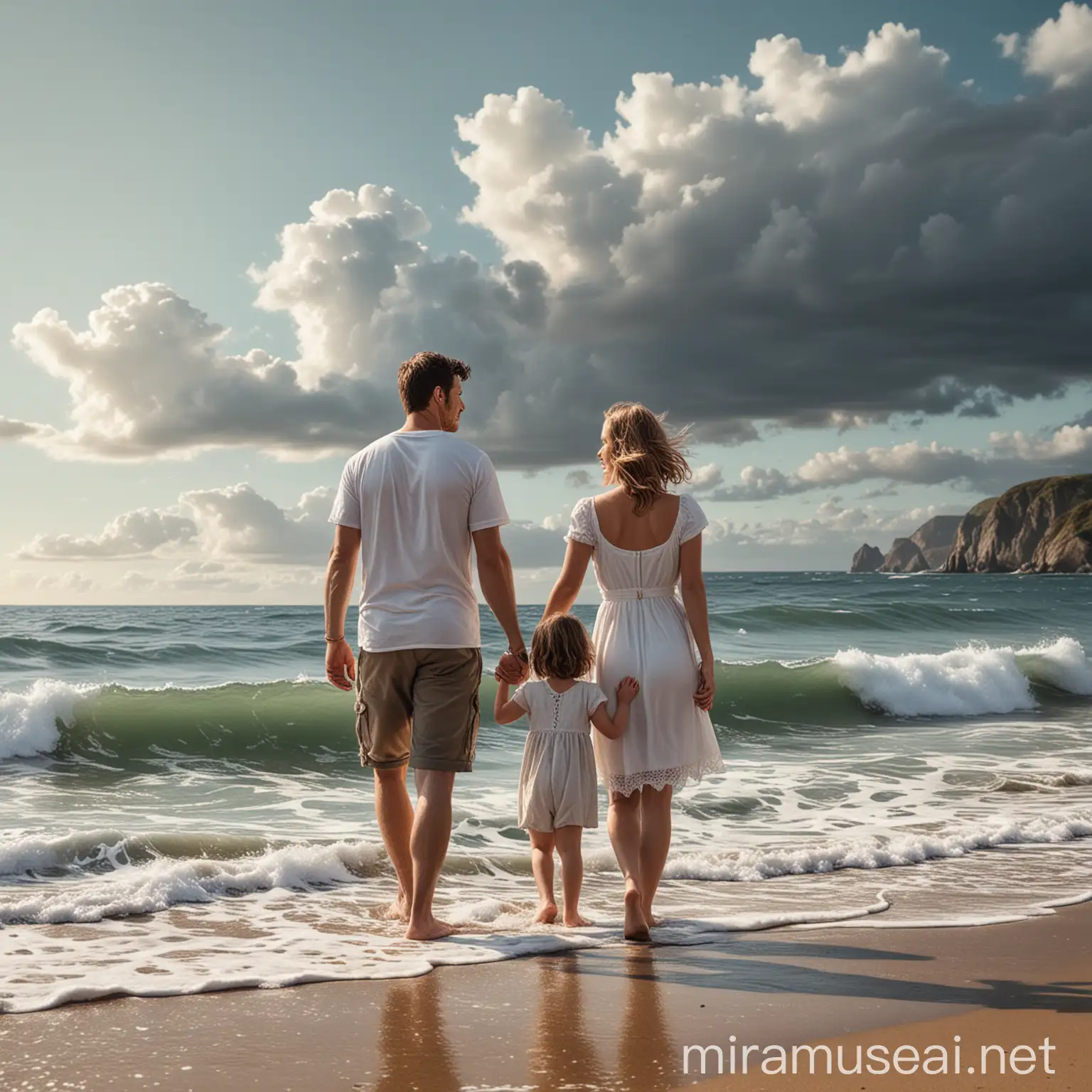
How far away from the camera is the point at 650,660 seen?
14.4 ft

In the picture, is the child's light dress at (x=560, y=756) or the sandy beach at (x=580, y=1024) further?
the child's light dress at (x=560, y=756)

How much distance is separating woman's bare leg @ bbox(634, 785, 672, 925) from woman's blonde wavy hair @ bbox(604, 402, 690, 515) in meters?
1.15

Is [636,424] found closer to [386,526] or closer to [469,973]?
[386,526]

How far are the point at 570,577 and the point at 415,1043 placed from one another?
6.19 ft

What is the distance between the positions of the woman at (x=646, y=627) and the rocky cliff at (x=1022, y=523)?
12958 centimetres

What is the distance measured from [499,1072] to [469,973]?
98cm

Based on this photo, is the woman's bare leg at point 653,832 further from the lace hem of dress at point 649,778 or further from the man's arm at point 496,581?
the man's arm at point 496,581

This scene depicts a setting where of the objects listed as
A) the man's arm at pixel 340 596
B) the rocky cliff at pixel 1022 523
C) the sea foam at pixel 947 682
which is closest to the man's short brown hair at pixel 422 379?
the man's arm at pixel 340 596

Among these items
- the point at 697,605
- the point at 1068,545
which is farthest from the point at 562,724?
the point at 1068,545

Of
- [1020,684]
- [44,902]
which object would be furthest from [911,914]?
[1020,684]

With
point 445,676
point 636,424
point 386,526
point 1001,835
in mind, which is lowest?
point 1001,835

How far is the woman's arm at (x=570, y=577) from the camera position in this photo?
441 centimetres

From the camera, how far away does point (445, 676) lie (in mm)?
4273

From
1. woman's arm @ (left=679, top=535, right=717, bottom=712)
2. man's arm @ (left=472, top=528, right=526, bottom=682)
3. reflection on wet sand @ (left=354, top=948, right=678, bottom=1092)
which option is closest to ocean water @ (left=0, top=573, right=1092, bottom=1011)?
reflection on wet sand @ (left=354, top=948, right=678, bottom=1092)
